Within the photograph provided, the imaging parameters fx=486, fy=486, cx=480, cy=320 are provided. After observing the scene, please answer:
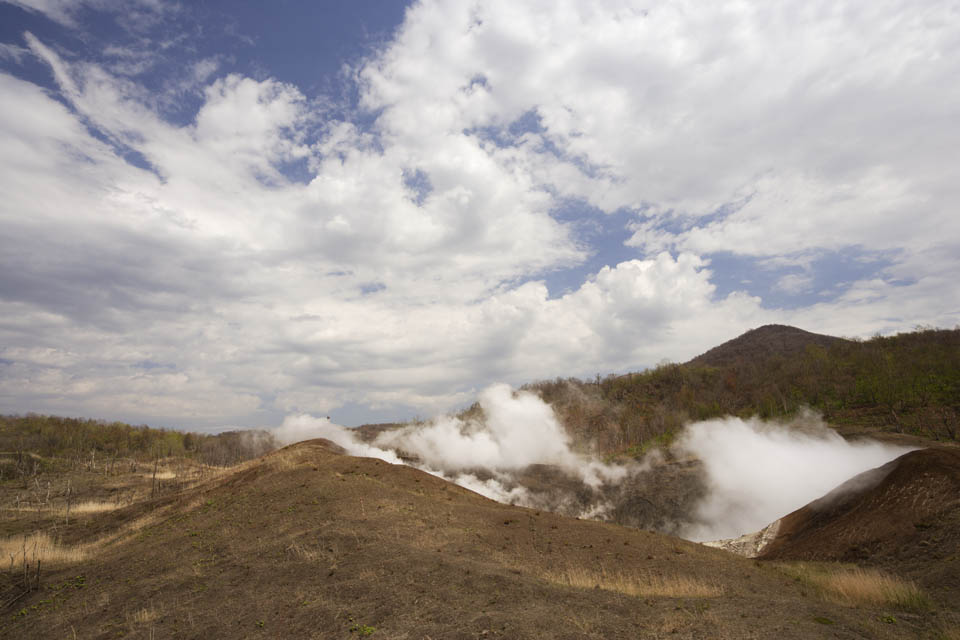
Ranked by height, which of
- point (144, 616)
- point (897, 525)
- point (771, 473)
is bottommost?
point (771, 473)

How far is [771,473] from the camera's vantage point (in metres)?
→ 38.8

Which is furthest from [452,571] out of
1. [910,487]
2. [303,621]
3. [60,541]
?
[60,541]

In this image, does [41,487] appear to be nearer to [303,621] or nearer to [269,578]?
[269,578]

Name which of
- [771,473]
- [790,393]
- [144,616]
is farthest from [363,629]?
[790,393]

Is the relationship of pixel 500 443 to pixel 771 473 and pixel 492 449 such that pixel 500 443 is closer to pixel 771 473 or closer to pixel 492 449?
pixel 492 449

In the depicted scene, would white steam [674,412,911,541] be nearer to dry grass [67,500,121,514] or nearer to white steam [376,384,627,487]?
white steam [376,384,627,487]

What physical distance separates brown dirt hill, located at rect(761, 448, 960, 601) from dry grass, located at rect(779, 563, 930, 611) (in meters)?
1.02

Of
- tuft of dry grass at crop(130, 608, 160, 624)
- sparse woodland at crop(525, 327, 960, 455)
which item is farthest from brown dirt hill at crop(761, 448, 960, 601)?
sparse woodland at crop(525, 327, 960, 455)

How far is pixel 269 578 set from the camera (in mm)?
15000

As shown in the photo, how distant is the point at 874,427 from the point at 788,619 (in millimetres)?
46456

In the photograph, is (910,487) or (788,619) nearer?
(788,619)

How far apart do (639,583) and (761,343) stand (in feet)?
439

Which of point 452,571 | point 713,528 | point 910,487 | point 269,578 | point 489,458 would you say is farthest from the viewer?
point 489,458

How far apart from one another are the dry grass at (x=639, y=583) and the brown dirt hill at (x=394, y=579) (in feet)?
0.27
